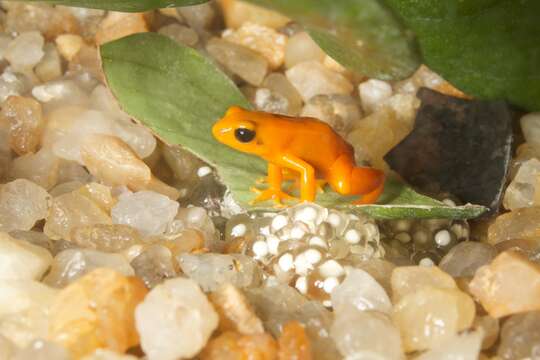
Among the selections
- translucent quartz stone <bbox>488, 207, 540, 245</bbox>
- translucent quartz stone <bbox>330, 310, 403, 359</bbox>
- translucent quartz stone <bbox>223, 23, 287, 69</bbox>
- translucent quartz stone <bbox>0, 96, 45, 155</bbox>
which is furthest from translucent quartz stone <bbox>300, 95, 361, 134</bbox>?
translucent quartz stone <bbox>330, 310, 403, 359</bbox>

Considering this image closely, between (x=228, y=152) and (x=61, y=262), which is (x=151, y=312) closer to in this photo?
(x=61, y=262)

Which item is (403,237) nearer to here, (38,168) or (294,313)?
(294,313)

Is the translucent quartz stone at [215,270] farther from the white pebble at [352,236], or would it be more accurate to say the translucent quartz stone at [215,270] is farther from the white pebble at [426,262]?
the white pebble at [426,262]

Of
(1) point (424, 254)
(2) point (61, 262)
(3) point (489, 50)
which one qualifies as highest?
(3) point (489, 50)

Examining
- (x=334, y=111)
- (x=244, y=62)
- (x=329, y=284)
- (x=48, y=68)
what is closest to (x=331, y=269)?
(x=329, y=284)

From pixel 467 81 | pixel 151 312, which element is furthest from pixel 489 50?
pixel 151 312

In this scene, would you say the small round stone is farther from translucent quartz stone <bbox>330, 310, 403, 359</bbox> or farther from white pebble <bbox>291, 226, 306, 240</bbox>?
translucent quartz stone <bbox>330, 310, 403, 359</bbox>
